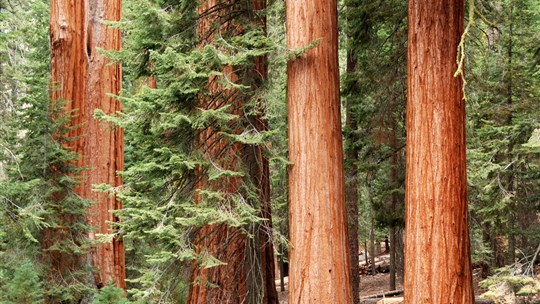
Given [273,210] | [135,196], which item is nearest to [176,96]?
[135,196]

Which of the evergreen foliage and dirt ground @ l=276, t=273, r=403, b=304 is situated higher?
the evergreen foliage

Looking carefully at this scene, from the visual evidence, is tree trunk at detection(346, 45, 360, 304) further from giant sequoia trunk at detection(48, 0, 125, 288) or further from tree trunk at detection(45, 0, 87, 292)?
tree trunk at detection(45, 0, 87, 292)

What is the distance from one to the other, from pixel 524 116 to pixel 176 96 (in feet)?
24.1

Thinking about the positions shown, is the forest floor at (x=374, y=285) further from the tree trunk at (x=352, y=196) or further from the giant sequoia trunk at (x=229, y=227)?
the giant sequoia trunk at (x=229, y=227)

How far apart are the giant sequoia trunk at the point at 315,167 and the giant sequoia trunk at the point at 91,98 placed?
414cm

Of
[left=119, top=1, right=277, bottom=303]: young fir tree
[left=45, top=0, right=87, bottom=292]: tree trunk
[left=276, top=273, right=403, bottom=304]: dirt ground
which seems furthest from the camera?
[left=276, top=273, right=403, bottom=304]: dirt ground

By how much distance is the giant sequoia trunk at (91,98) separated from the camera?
8.93 m

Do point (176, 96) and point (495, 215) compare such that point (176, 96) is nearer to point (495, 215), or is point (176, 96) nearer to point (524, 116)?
point (524, 116)

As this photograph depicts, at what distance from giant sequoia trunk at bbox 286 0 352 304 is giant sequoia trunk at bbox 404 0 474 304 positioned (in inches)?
32.0

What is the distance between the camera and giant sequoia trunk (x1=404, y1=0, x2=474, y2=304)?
529cm

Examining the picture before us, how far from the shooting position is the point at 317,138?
5926 millimetres

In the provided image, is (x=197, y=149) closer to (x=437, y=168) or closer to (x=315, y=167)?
(x=315, y=167)

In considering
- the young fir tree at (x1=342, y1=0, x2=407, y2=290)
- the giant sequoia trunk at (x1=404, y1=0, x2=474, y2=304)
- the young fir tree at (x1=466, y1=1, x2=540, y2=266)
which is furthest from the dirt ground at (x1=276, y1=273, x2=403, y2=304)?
the giant sequoia trunk at (x1=404, y1=0, x2=474, y2=304)

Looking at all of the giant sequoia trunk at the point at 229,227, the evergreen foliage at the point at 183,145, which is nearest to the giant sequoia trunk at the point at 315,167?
the evergreen foliage at the point at 183,145
